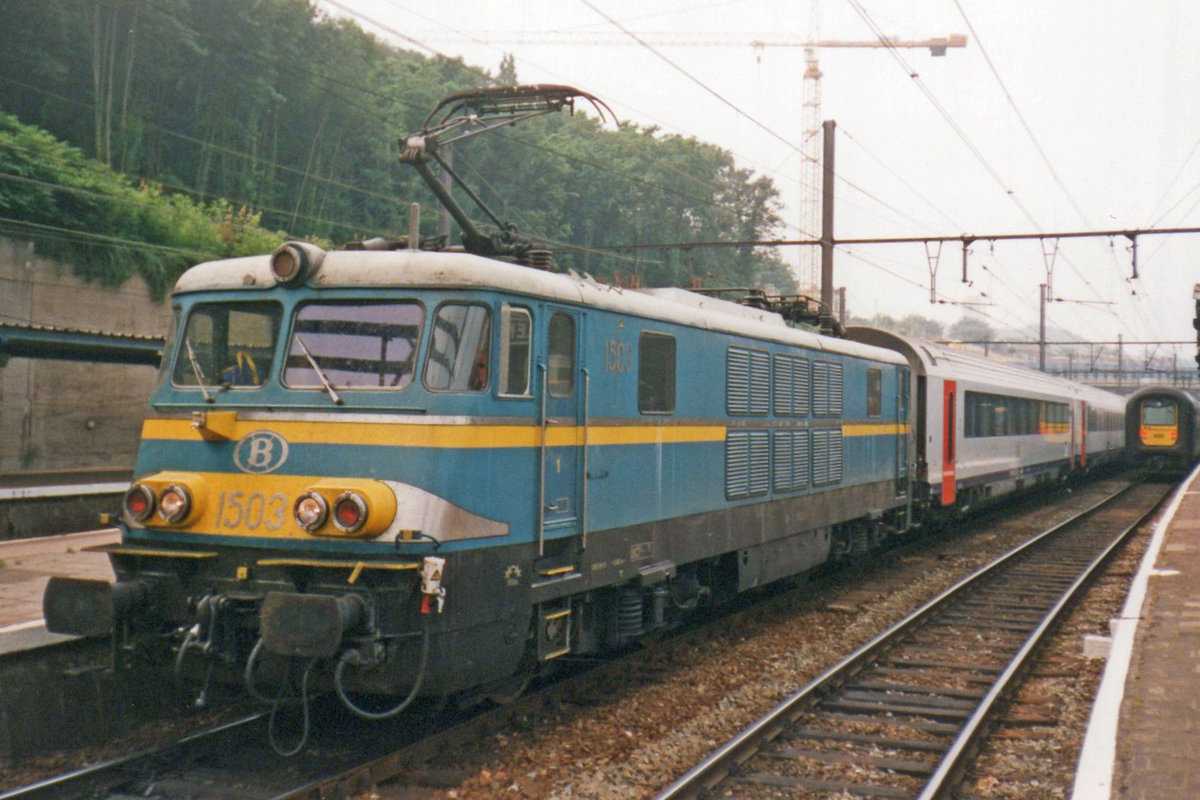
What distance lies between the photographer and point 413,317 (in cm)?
700

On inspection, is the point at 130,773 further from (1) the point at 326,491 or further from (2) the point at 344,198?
(2) the point at 344,198

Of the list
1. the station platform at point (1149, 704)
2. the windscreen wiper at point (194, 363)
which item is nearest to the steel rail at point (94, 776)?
the windscreen wiper at point (194, 363)

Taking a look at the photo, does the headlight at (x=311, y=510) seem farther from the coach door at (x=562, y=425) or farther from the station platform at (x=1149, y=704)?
the station platform at (x=1149, y=704)

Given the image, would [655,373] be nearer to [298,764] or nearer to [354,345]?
[354,345]

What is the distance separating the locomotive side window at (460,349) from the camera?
6.89 m

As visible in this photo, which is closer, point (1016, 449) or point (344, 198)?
point (1016, 449)

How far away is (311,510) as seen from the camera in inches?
255

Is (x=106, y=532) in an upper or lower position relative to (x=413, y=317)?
lower

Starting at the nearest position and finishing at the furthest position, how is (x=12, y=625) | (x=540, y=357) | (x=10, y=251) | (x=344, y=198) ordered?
(x=540, y=357), (x=12, y=625), (x=10, y=251), (x=344, y=198)

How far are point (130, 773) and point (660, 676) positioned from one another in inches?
166

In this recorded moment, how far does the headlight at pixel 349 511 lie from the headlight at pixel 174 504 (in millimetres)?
1116

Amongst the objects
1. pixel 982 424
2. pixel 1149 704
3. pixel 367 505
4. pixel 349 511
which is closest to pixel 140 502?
pixel 349 511

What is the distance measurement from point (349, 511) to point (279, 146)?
45446mm

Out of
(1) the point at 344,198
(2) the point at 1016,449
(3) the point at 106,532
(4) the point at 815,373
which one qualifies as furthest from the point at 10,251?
(1) the point at 344,198
